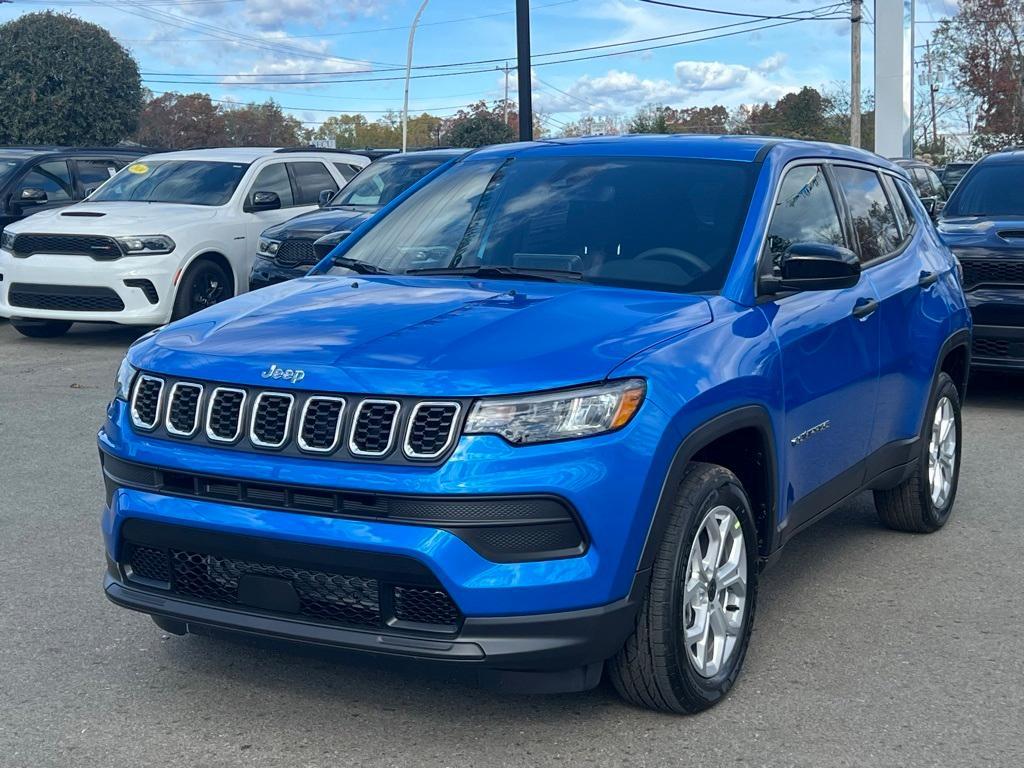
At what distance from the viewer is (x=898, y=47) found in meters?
36.1

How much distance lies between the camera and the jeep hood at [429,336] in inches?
142

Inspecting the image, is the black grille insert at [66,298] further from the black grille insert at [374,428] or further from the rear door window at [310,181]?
the black grille insert at [374,428]

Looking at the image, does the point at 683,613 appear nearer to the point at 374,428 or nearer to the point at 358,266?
the point at 374,428

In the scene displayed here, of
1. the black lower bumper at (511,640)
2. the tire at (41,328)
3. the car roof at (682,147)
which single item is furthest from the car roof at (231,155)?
the black lower bumper at (511,640)

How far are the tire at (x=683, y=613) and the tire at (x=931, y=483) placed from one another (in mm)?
2105

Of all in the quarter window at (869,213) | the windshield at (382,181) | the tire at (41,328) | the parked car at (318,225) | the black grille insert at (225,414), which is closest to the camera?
the black grille insert at (225,414)

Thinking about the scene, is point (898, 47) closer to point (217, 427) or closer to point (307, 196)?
point (307, 196)

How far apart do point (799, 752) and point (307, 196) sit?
11699 mm

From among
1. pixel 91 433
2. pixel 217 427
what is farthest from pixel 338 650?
pixel 91 433

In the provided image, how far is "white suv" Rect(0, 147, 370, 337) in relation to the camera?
12.2m

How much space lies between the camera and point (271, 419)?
3.68 metres

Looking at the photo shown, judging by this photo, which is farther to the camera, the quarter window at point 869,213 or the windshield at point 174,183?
the windshield at point 174,183

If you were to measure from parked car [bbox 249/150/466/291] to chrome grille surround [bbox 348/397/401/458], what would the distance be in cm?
766

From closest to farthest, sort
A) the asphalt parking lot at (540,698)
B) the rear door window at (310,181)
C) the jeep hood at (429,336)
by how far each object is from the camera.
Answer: the jeep hood at (429,336) < the asphalt parking lot at (540,698) < the rear door window at (310,181)
